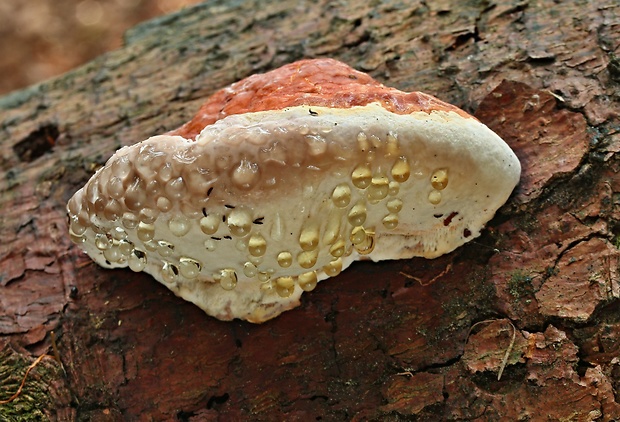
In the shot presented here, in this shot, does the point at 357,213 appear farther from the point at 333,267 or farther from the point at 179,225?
the point at 179,225

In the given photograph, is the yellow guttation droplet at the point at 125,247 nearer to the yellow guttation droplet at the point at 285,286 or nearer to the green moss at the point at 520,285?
the yellow guttation droplet at the point at 285,286

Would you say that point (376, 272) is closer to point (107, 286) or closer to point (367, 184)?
point (367, 184)

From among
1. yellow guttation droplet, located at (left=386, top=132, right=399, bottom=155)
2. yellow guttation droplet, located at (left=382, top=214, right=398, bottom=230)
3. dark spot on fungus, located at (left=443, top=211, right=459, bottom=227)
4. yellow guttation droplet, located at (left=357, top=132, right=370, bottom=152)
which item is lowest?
dark spot on fungus, located at (left=443, top=211, right=459, bottom=227)

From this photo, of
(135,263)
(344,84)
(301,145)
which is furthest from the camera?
(135,263)

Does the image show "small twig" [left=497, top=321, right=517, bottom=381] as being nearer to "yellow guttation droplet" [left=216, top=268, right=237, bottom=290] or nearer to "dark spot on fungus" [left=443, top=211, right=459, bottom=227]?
"dark spot on fungus" [left=443, top=211, right=459, bottom=227]

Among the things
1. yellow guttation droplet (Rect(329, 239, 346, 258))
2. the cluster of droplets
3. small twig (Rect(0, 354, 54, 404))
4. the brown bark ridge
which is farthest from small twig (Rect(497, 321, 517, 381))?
small twig (Rect(0, 354, 54, 404))

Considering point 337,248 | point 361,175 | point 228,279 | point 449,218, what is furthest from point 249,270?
point 449,218

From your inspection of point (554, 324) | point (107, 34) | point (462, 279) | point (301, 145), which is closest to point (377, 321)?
point (462, 279)
